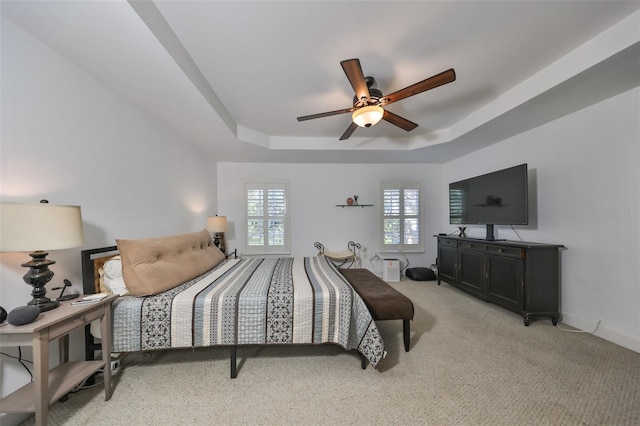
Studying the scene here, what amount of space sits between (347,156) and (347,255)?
184 cm

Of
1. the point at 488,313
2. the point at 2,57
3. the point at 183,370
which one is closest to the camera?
the point at 2,57

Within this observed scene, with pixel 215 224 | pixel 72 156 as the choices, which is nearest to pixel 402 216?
pixel 215 224

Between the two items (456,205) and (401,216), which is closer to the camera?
(456,205)

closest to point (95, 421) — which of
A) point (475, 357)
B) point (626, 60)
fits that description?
point (475, 357)

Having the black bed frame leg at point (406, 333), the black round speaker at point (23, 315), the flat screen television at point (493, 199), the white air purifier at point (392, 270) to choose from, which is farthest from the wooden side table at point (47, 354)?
the flat screen television at point (493, 199)

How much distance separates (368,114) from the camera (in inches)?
75.6

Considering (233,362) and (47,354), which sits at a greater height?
(47,354)

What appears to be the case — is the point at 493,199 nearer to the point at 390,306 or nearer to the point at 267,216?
the point at 390,306

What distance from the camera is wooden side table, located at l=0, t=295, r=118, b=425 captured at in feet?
3.45

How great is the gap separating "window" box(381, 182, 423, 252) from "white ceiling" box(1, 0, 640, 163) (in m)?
1.85

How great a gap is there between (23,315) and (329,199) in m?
3.80

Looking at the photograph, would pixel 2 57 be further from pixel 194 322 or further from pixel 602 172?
pixel 602 172

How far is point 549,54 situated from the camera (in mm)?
1780

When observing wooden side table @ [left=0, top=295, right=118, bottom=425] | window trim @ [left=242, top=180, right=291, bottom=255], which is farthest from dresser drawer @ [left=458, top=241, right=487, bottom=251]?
wooden side table @ [left=0, top=295, right=118, bottom=425]
